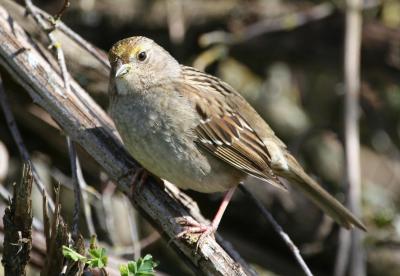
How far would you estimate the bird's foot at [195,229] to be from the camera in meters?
2.71

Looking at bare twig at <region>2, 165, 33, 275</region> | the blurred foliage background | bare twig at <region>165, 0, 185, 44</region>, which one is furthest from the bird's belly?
bare twig at <region>165, 0, 185, 44</region>

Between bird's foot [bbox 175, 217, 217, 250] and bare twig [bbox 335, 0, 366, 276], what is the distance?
29.8 inches

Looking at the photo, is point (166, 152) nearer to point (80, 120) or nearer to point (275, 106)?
point (80, 120)

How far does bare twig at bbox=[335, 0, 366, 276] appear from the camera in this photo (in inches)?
130

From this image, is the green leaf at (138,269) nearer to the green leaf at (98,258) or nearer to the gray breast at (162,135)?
the green leaf at (98,258)

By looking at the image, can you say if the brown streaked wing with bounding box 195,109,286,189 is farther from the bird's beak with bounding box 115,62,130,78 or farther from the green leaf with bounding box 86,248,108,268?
the green leaf with bounding box 86,248,108,268

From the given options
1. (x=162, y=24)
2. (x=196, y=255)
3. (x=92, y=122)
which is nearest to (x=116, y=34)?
(x=162, y=24)

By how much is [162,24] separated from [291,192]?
1.16 meters

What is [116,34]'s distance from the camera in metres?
4.34

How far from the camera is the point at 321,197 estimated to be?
11.2 ft

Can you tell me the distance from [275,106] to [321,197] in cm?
128

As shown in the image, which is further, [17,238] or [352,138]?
[352,138]

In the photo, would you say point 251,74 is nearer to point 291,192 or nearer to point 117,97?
point 291,192

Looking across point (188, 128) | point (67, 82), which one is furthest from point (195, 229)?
point (67, 82)
